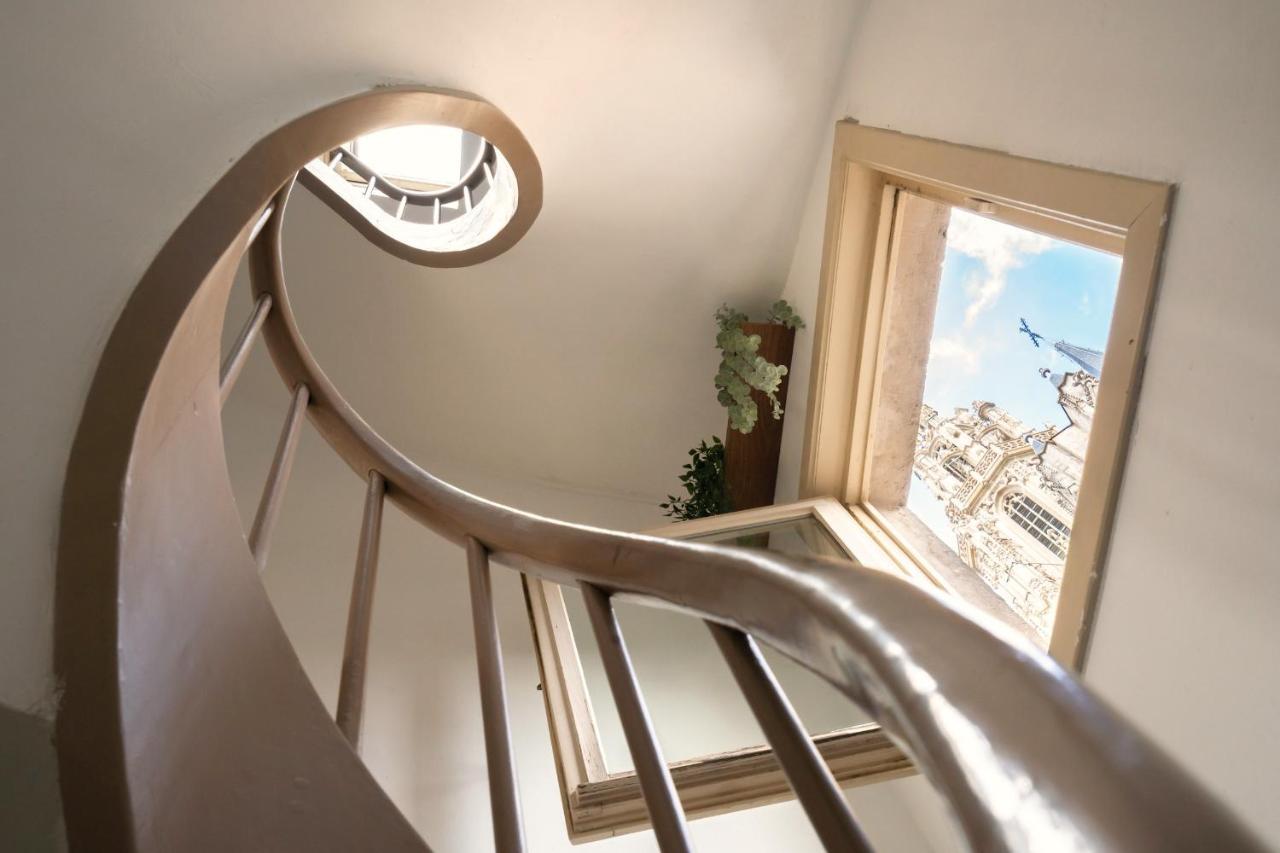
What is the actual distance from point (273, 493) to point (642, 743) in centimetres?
79

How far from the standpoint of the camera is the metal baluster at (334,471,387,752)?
1021mm

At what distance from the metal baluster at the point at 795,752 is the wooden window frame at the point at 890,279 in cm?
128

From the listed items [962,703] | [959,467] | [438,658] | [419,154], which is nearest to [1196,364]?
[959,467]

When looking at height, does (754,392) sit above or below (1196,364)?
below

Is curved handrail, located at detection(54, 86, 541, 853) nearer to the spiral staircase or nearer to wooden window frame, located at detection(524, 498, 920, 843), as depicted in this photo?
the spiral staircase

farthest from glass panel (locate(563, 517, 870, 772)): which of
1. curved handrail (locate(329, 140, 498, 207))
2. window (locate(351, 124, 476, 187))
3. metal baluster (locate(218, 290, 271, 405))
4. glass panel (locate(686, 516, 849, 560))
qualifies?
window (locate(351, 124, 476, 187))

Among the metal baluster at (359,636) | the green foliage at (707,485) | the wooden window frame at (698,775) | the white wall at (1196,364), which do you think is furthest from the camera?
the green foliage at (707,485)

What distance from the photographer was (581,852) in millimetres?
2645

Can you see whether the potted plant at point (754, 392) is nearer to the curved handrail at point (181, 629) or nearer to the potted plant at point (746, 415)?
the potted plant at point (746, 415)

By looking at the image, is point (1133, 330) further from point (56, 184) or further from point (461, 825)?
point (461, 825)

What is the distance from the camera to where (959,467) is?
8.72ft

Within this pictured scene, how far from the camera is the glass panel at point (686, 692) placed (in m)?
2.34

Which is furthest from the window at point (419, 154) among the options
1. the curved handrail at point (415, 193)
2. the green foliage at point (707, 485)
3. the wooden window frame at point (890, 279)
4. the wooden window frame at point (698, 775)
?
the wooden window frame at point (698, 775)

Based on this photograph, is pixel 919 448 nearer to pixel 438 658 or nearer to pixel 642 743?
pixel 438 658
